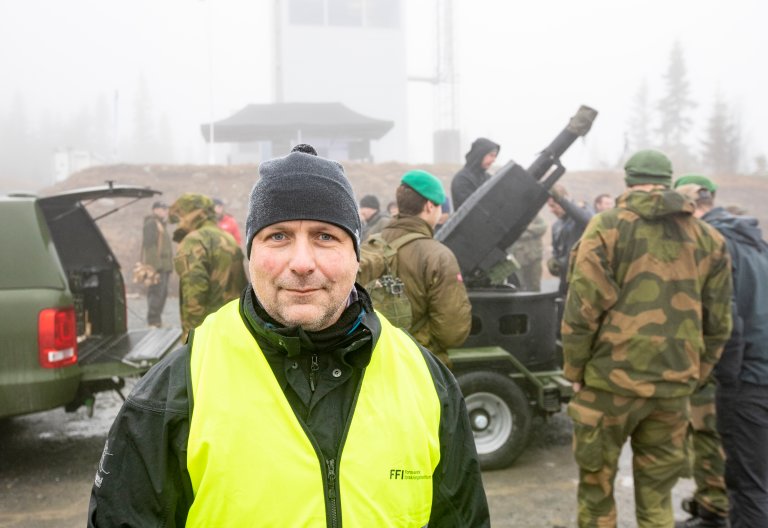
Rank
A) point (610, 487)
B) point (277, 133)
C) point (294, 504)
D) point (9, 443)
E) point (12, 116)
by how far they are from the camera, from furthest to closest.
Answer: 1. point (12, 116)
2. point (277, 133)
3. point (9, 443)
4. point (610, 487)
5. point (294, 504)

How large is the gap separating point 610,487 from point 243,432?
2520mm

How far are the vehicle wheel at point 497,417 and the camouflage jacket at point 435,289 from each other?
98 centimetres

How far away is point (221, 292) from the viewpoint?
16.6 feet

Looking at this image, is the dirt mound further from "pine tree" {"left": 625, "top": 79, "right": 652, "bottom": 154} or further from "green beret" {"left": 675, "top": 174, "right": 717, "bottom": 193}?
"pine tree" {"left": 625, "top": 79, "right": 652, "bottom": 154}

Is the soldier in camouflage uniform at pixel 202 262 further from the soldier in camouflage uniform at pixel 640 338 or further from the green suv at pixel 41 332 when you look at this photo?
the soldier in camouflage uniform at pixel 640 338

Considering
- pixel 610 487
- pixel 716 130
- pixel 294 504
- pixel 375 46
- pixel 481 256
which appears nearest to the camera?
pixel 294 504

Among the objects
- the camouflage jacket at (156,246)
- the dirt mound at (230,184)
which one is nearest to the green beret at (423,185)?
the camouflage jacket at (156,246)

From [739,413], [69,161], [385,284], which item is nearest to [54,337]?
[385,284]

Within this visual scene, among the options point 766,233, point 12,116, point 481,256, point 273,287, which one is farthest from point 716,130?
point 12,116

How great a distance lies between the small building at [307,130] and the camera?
35.5m

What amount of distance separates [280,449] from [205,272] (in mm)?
3781

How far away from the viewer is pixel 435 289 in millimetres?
3717

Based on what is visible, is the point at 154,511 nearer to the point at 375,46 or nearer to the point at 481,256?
the point at 481,256

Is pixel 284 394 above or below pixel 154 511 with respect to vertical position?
above
